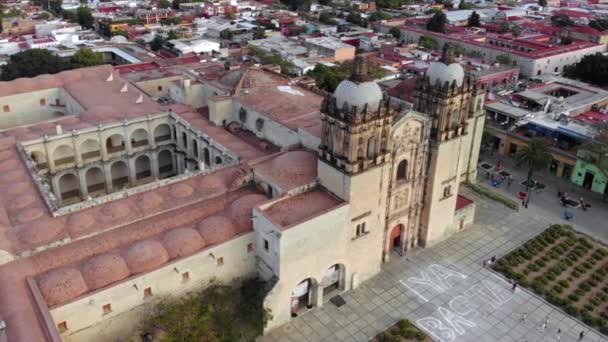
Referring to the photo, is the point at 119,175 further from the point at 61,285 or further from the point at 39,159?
the point at 61,285

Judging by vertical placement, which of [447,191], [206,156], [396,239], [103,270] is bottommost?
[396,239]

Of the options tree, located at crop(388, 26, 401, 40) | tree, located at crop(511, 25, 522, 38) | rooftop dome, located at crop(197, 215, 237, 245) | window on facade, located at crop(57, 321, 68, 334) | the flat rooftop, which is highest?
tree, located at crop(511, 25, 522, 38)

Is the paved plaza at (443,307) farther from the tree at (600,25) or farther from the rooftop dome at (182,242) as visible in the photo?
the tree at (600,25)

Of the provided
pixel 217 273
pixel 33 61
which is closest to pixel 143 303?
pixel 217 273

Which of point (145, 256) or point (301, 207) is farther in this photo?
point (301, 207)


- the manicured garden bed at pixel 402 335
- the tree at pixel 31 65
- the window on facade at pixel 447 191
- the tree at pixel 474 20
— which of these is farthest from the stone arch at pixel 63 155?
the tree at pixel 474 20

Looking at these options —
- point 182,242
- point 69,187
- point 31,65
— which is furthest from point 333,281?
point 31,65

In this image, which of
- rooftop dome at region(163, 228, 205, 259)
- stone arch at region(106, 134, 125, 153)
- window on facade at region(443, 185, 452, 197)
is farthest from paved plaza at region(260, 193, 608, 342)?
stone arch at region(106, 134, 125, 153)

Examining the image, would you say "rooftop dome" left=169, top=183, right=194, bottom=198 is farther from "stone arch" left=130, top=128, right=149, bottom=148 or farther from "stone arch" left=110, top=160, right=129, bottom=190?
"stone arch" left=110, top=160, right=129, bottom=190
